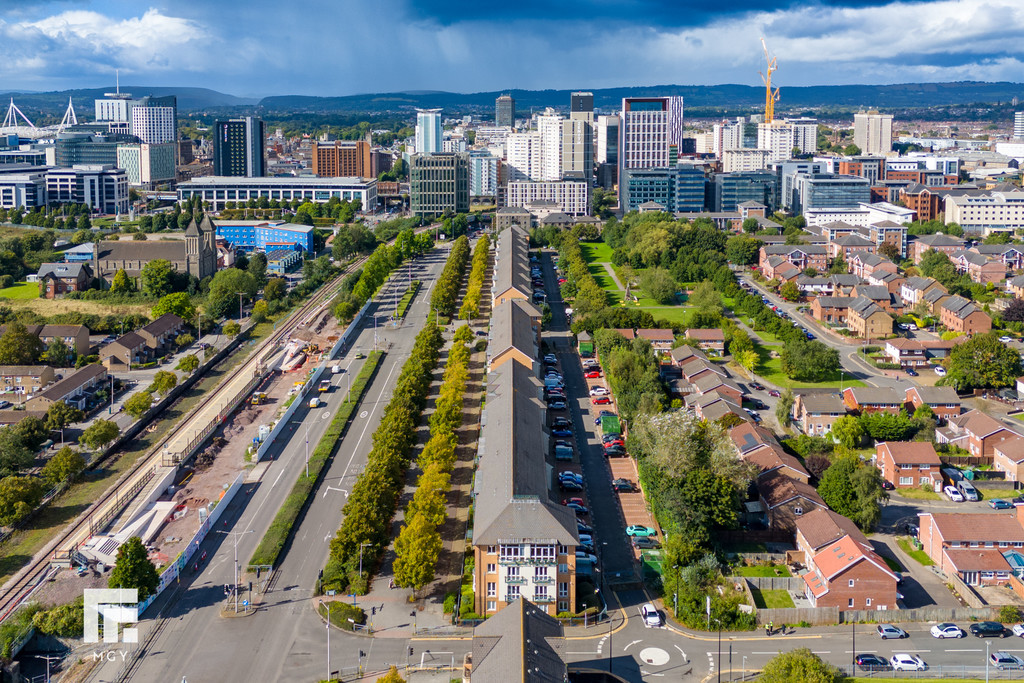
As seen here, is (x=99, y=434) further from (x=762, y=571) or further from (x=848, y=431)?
(x=848, y=431)

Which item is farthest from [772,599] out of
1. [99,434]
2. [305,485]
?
[99,434]

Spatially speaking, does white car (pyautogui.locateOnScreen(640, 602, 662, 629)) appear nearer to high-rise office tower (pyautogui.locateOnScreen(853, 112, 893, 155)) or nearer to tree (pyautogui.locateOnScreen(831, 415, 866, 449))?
tree (pyautogui.locateOnScreen(831, 415, 866, 449))

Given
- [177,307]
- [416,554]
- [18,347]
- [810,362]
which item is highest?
[177,307]

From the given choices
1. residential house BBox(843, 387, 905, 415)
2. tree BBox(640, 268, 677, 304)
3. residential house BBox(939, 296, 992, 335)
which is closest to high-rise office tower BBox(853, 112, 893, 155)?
tree BBox(640, 268, 677, 304)

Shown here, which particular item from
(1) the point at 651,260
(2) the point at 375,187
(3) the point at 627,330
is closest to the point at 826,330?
(3) the point at 627,330

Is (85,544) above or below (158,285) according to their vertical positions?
below

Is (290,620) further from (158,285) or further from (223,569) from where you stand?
(158,285)

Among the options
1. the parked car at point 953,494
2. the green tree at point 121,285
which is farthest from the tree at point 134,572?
the green tree at point 121,285
